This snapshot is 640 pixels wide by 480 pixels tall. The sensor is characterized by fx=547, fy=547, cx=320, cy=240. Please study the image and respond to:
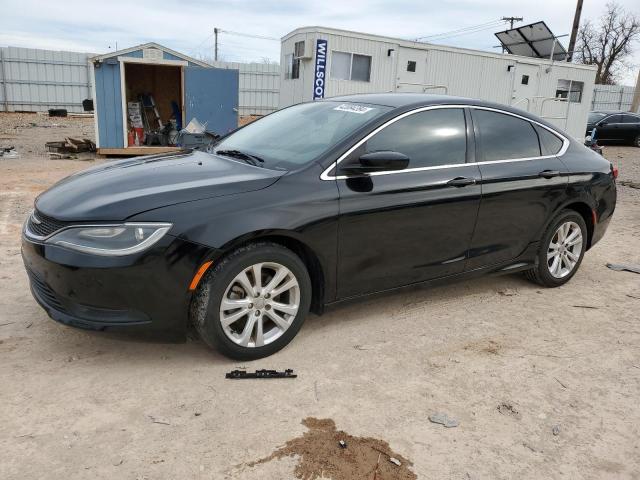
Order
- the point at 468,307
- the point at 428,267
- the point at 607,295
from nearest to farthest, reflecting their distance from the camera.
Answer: the point at 428,267 < the point at 468,307 < the point at 607,295

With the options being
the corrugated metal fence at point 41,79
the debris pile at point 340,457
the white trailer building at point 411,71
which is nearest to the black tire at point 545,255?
the debris pile at point 340,457

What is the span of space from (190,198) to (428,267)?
1770 mm

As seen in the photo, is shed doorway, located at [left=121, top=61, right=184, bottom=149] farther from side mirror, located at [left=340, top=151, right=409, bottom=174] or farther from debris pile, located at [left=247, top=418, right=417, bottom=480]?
A: debris pile, located at [left=247, top=418, right=417, bottom=480]

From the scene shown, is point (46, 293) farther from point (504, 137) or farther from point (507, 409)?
point (504, 137)

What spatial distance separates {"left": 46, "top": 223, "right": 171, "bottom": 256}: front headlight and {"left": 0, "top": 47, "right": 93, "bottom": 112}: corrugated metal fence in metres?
26.3

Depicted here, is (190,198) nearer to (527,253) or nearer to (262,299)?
(262,299)

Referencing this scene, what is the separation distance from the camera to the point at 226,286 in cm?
300

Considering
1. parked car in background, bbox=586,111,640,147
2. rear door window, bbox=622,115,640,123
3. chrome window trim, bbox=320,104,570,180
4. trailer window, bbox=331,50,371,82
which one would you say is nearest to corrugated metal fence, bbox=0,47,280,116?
trailer window, bbox=331,50,371,82

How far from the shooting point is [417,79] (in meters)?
15.1

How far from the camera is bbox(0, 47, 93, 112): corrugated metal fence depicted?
24.9 metres

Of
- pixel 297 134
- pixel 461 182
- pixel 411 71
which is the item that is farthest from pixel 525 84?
pixel 297 134

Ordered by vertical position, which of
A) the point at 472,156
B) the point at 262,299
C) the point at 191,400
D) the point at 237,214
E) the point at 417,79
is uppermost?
the point at 417,79

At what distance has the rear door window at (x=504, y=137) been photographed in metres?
4.11

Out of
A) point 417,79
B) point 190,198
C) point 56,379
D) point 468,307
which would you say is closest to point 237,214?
point 190,198
